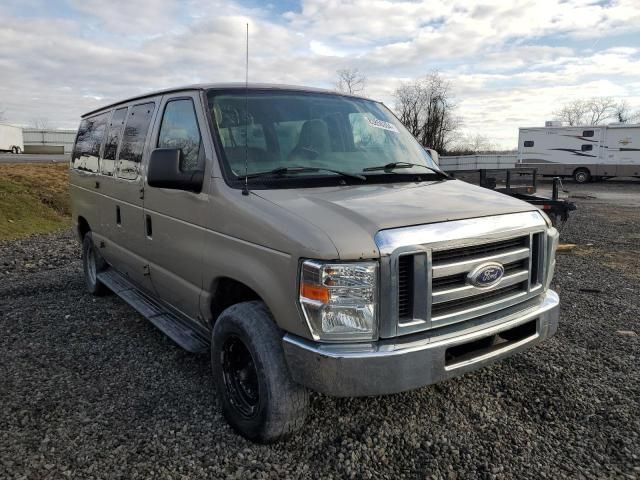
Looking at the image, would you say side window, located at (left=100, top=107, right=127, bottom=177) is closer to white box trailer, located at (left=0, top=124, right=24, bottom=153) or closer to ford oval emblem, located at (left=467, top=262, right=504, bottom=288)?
ford oval emblem, located at (left=467, top=262, right=504, bottom=288)

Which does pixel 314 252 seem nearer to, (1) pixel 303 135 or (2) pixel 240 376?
(2) pixel 240 376

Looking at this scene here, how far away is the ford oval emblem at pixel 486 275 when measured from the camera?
279cm

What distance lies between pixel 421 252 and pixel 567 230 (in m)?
10.0

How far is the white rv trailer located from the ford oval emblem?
95.9 feet

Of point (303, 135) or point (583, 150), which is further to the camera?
point (583, 150)

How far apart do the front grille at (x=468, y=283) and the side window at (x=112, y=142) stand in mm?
3447

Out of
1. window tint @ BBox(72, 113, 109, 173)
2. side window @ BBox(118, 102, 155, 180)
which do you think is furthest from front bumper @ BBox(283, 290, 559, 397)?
window tint @ BBox(72, 113, 109, 173)

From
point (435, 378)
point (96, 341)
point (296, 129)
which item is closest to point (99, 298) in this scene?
point (96, 341)

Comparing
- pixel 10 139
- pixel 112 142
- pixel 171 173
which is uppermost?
pixel 10 139

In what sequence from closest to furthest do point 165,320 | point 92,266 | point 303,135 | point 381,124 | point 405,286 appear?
point 405,286, point 303,135, point 165,320, point 381,124, point 92,266

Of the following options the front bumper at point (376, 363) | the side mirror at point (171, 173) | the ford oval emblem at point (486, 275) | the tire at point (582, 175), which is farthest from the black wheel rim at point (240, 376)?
the tire at point (582, 175)

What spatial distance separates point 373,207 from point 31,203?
42.7ft

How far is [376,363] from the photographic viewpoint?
2.52 meters

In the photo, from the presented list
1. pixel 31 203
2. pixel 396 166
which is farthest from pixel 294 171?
pixel 31 203
